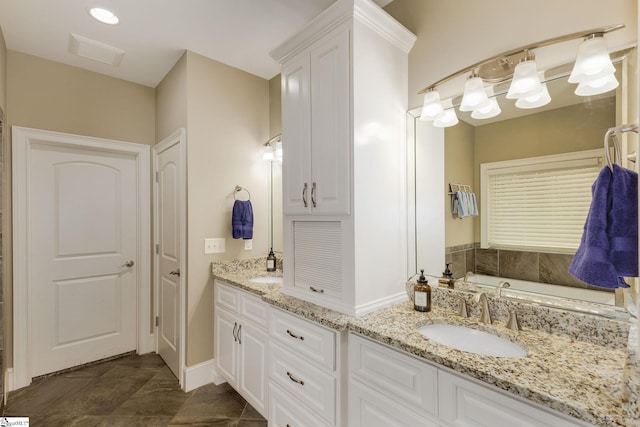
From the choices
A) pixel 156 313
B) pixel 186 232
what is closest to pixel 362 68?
pixel 186 232

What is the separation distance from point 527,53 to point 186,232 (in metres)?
2.43

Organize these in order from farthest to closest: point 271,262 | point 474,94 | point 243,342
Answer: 1. point 271,262
2. point 243,342
3. point 474,94

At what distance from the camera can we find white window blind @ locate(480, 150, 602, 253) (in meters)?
1.26

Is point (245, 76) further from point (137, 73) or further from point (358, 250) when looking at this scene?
point (358, 250)

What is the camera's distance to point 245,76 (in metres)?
2.81

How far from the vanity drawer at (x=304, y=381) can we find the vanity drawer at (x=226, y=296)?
23.4 inches

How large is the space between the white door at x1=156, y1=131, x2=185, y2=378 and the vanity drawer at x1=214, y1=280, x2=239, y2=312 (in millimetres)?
292

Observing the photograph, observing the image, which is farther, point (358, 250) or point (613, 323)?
point (358, 250)

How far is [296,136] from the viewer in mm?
1812

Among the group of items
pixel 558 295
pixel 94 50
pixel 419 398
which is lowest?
pixel 419 398

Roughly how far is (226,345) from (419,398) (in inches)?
66.3

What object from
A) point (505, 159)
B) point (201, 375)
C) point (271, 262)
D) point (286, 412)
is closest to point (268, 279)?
point (271, 262)

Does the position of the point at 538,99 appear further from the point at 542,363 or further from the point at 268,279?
the point at 268,279

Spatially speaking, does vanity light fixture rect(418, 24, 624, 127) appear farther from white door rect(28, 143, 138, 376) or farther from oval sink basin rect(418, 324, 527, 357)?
white door rect(28, 143, 138, 376)
